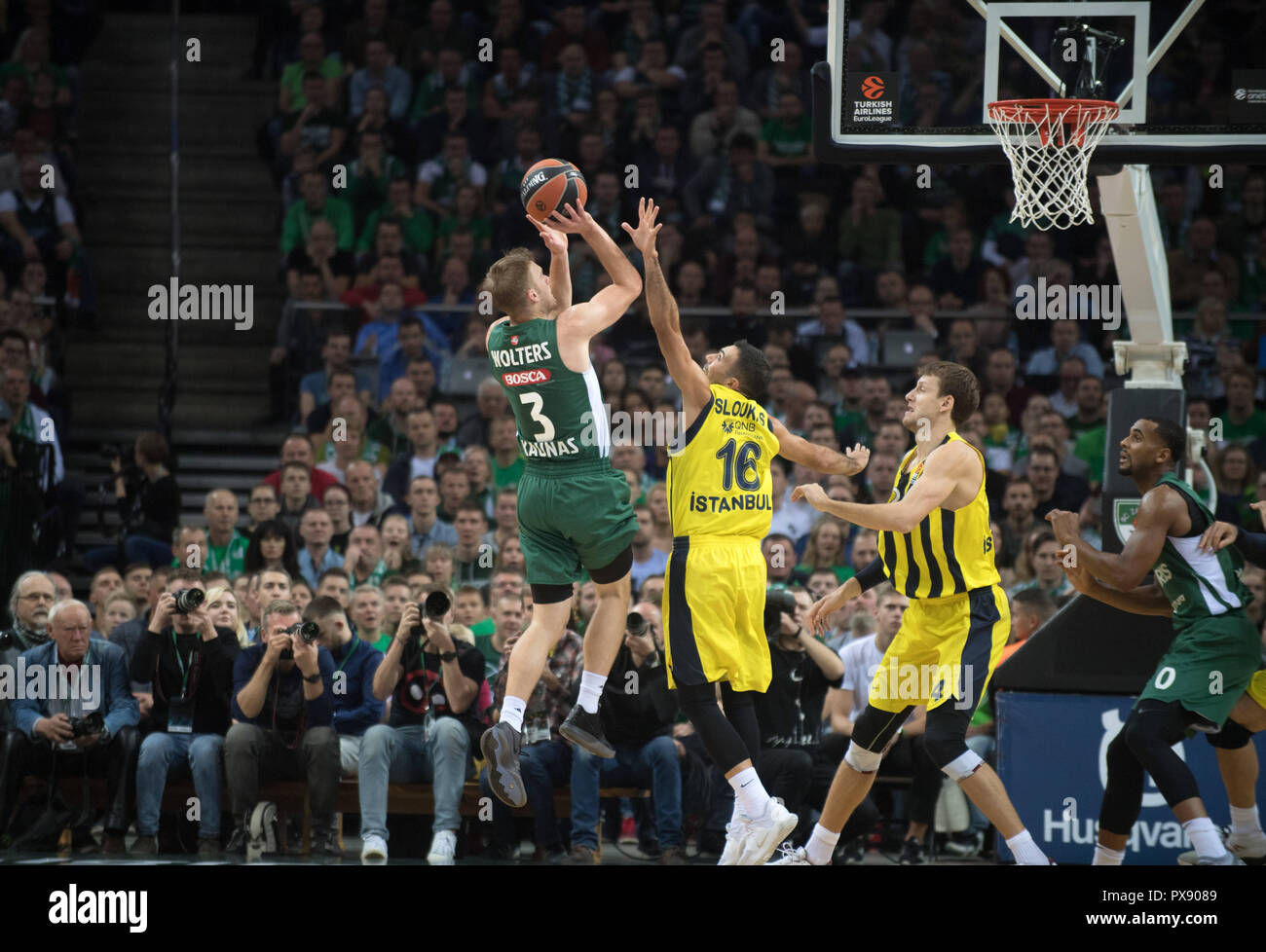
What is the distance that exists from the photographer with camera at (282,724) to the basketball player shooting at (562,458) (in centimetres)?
206

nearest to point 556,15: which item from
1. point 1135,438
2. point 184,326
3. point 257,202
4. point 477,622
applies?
point 257,202

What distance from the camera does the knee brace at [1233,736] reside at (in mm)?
8016

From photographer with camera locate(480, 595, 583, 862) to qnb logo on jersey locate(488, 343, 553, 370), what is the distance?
2314mm

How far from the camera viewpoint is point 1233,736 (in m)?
8.02

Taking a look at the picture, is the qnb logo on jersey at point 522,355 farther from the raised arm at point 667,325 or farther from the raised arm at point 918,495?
the raised arm at point 918,495

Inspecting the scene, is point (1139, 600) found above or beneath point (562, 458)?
beneath

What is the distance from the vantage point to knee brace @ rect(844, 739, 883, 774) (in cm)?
762

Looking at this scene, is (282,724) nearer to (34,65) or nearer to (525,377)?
(525,377)

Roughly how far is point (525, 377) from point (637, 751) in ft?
9.77

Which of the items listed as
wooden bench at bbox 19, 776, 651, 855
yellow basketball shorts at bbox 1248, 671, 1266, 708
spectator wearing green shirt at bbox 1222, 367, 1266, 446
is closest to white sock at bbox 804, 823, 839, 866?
wooden bench at bbox 19, 776, 651, 855

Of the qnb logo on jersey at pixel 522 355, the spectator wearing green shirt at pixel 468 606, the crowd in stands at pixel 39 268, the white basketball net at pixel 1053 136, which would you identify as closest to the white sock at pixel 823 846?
the qnb logo on jersey at pixel 522 355

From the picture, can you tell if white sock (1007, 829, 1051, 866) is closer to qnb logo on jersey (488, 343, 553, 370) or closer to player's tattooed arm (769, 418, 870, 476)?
player's tattooed arm (769, 418, 870, 476)

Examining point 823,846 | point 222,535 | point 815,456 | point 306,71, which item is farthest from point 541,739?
point 306,71

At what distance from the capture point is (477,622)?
1032cm
